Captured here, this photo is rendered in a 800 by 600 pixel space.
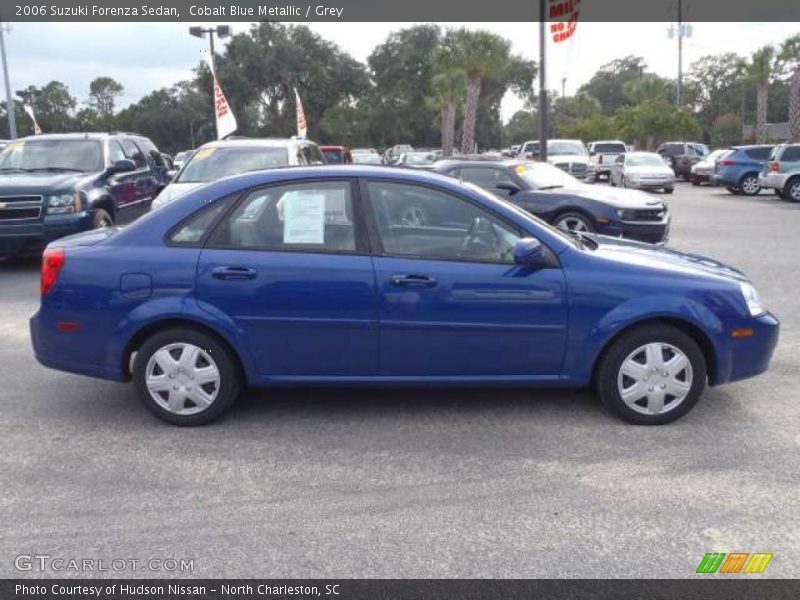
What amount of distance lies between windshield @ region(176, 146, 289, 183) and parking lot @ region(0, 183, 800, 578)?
5345 mm

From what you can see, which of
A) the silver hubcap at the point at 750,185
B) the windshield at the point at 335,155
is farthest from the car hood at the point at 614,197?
the silver hubcap at the point at 750,185

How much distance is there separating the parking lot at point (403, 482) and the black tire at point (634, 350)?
8 cm

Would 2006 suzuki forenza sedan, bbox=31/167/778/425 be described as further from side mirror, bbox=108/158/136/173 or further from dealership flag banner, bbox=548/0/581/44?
dealership flag banner, bbox=548/0/581/44

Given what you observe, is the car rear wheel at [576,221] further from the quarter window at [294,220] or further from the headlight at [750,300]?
the quarter window at [294,220]

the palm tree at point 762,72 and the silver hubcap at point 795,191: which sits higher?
the palm tree at point 762,72

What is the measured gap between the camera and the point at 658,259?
4.94 metres

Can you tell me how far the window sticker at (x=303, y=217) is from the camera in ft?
15.4

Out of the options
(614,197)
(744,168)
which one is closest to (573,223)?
(614,197)

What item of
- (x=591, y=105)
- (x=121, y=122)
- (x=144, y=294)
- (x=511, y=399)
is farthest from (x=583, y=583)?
(x=121, y=122)

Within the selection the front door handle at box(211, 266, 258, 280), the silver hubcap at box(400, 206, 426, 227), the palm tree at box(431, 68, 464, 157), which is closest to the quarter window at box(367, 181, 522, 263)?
the silver hubcap at box(400, 206, 426, 227)

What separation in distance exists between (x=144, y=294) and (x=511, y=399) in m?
2.44

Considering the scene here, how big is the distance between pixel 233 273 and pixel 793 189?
68.9 ft

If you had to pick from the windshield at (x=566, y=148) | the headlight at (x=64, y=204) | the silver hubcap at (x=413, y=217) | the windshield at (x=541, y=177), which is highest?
the windshield at (x=566, y=148)

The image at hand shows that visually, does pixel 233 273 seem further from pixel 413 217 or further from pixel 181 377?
pixel 413 217
